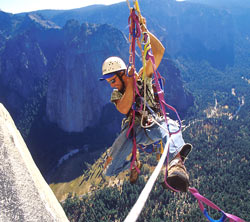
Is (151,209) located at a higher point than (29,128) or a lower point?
higher

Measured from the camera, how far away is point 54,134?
67.9 meters

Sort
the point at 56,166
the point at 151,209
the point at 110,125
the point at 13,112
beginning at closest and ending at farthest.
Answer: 1. the point at 151,209
2. the point at 56,166
3. the point at 110,125
4. the point at 13,112

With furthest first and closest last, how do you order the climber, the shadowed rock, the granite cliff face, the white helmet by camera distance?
the granite cliff face → the white helmet → the climber → the shadowed rock

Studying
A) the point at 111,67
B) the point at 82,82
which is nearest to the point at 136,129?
the point at 111,67

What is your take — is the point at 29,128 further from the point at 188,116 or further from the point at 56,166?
the point at 188,116

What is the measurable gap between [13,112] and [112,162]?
87540mm

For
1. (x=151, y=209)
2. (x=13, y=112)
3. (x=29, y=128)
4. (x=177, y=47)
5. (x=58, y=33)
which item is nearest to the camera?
(x=151, y=209)

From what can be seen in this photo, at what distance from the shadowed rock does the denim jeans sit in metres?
2.79

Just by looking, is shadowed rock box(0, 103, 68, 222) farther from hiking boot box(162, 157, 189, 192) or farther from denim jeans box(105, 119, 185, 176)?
denim jeans box(105, 119, 185, 176)

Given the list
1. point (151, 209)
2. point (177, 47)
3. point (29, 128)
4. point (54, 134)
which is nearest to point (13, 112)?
point (29, 128)

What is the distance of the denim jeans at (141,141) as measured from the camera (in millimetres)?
4746

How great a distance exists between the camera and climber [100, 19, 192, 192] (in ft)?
13.7

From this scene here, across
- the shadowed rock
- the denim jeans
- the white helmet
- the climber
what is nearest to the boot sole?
the climber

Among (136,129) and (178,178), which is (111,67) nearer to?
(136,129)
